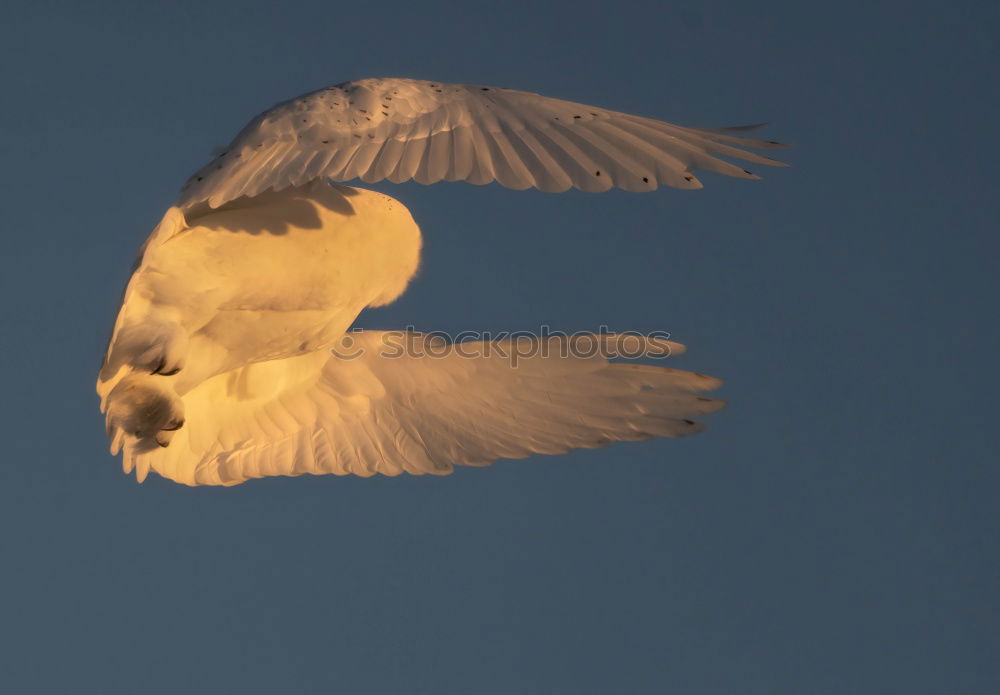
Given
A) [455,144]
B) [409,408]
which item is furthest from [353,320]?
[455,144]

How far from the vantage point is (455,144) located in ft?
9.99

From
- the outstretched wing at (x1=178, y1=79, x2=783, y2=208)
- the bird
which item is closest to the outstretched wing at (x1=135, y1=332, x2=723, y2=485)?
the bird

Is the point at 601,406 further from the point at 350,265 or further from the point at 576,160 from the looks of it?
the point at 576,160

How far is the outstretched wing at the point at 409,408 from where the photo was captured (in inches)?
157

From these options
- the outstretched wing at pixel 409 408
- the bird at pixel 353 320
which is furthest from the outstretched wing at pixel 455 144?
the outstretched wing at pixel 409 408

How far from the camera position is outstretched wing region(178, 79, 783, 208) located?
2947mm

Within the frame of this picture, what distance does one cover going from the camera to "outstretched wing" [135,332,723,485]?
400 centimetres

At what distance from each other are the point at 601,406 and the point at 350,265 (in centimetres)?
72

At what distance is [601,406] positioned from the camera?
4.00 m

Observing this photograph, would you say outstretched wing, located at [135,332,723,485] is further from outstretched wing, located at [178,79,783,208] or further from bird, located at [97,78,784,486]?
outstretched wing, located at [178,79,783,208]

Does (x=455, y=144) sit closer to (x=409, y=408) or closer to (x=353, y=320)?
(x=353, y=320)

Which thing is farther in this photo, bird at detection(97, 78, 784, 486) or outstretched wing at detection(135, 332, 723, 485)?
outstretched wing at detection(135, 332, 723, 485)

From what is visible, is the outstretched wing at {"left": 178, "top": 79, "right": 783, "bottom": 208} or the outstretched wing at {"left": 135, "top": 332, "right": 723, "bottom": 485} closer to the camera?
the outstretched wing at {"left": 178, "top": 79, "right": 783, "bottom": 208}

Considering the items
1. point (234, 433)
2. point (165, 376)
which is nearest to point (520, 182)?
point (165, 376)
